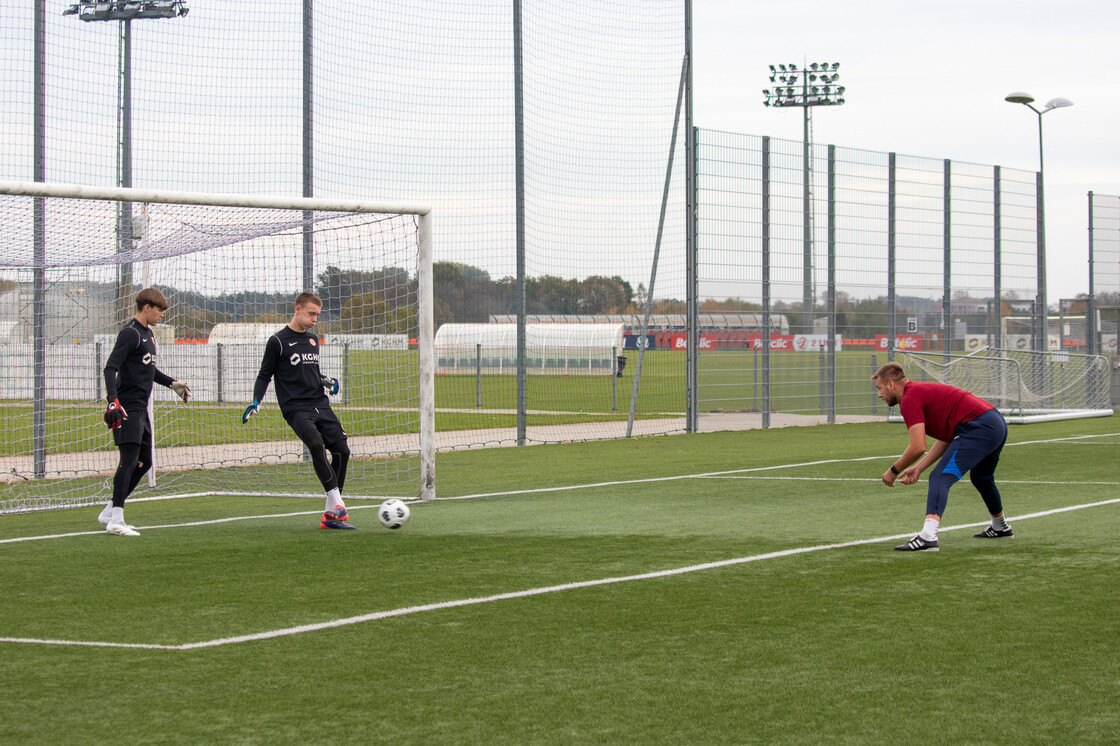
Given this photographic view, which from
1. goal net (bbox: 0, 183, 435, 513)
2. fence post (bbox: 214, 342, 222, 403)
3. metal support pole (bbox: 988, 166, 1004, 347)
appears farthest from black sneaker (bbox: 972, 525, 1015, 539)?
metal support pole (bbox: 988, 166, 1004, 347)

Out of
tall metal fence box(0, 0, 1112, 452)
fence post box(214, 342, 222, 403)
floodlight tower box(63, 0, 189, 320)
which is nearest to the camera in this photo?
floodlight tower box(63, 0, 189, 320)

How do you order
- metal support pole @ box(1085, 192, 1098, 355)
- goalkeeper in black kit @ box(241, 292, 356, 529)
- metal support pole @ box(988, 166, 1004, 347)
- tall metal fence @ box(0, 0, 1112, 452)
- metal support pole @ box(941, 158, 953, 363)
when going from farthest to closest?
metal support pole @ box(1085, 192, 1098, 355)
metal support pole @ box(988, 166, 1004, 347)
metal support pole @ box(941, 158, 953, 363)
tall metal fence @ box(0, 0, 1112, 452)
goalkeeper in black kit @ box(241, 292, 356, 529)

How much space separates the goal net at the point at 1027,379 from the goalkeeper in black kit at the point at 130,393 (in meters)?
15.2

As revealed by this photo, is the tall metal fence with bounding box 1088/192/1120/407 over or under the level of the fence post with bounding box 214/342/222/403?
over

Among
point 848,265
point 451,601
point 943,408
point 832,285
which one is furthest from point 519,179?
point 451,601

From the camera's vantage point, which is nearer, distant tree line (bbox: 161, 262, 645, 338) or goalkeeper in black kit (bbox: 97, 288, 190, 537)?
goalkeeper in black kit (bbox: 97, 288, 190, 537)

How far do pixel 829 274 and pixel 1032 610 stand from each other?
18077mm

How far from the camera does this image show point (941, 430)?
7.97 meters

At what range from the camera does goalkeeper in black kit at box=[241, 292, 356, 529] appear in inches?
365

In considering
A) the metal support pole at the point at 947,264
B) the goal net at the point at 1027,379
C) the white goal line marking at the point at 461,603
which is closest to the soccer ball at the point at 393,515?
the white goal line marking at the point at 461,603

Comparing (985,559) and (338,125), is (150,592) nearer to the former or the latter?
(985,559)

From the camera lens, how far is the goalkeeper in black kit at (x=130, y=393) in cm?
908

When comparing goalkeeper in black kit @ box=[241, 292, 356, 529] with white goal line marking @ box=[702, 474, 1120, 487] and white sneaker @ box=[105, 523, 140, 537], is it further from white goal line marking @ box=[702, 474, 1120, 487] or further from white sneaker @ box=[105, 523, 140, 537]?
white goal line marking @ box=[702, 474, 1120, 487]

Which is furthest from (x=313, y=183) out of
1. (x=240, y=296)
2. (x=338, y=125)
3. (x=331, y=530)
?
(x=331, y=530)
